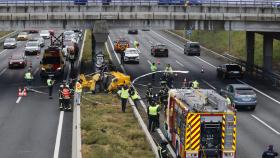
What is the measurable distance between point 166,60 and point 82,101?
32292 mm

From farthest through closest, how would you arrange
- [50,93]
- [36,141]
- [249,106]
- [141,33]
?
[141,33], [50,93], [249,106], [36,141]

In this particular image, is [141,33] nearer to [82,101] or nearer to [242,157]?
[82,101]

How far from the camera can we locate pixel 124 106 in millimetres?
34281

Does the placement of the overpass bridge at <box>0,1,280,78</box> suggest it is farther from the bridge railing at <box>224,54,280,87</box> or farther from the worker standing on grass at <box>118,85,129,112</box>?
the worker standing on grass at <box>118,85,129,112</box>

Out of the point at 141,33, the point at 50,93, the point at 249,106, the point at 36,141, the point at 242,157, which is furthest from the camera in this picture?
the point at 141,33

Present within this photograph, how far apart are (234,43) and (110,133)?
185 feet

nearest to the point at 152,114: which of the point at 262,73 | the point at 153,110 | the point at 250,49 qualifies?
the point at 153,110

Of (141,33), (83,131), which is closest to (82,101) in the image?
(83,131)

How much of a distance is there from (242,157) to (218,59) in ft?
156

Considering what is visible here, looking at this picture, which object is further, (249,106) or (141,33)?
(141,33)

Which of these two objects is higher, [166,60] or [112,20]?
[112,20]

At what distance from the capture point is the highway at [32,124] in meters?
25.9

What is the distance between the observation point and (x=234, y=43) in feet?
269

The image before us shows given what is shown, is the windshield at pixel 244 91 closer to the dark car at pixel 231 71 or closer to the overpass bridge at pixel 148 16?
the dark car at pixel 231 71
